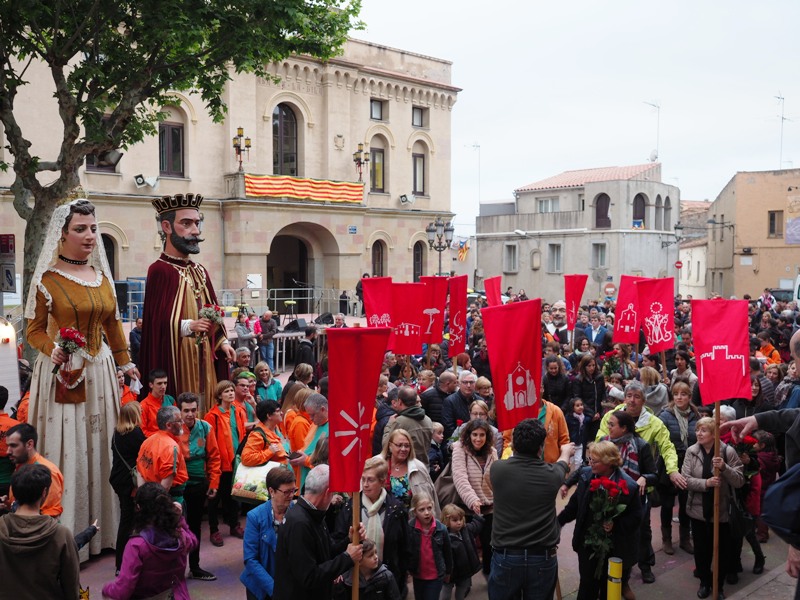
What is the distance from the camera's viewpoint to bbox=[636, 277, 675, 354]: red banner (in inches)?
439

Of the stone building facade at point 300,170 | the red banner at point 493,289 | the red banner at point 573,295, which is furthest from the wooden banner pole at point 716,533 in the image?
the stone building facade at point 300,170

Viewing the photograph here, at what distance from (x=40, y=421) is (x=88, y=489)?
797mm

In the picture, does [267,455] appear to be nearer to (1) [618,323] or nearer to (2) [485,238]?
(1) [618,323]

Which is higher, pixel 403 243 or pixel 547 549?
pixel 403 243

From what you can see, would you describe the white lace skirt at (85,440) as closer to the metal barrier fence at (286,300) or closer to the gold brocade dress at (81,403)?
the gold brocade dress at (81,403)

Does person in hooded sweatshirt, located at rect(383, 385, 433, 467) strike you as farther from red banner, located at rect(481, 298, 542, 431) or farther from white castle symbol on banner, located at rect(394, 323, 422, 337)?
white castle symbol on banner, located at rect(394, 323, 422, 337)

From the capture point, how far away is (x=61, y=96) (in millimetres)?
12289

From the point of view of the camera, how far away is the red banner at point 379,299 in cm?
1100

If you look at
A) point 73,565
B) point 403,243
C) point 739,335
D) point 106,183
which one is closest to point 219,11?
point 739,335

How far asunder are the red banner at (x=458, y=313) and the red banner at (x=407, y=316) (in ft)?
2.24

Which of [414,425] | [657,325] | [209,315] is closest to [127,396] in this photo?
[209,315]

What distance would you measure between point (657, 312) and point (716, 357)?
3814 millimetres

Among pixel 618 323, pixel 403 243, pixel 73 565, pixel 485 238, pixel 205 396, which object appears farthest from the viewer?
pixel 485 238

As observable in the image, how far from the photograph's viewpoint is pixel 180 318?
8.59m
